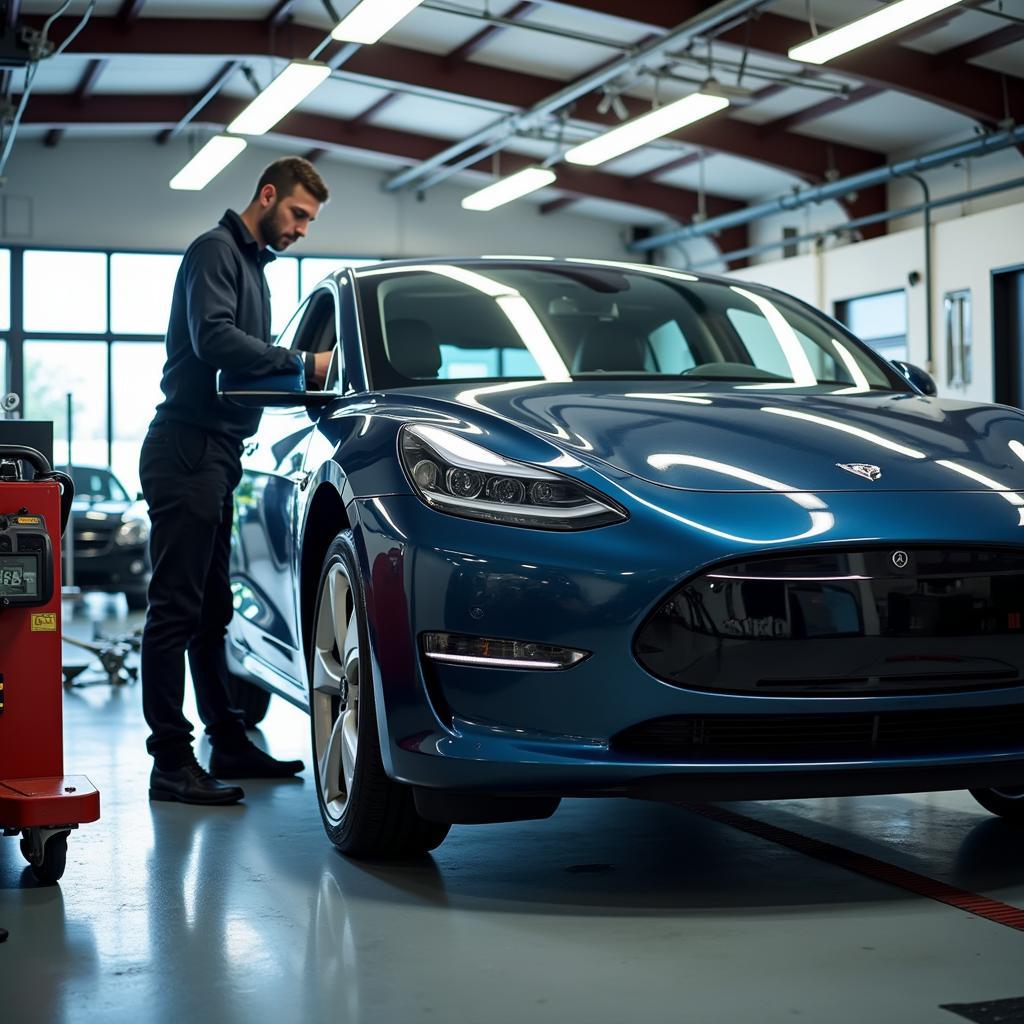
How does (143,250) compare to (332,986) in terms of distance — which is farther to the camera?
(143,250)

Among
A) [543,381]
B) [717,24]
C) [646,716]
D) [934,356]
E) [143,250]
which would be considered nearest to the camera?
[646,716]

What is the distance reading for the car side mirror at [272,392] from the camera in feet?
10.7

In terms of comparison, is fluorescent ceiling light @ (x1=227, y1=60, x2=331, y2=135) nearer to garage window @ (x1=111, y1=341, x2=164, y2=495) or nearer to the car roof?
garage window @ (x1=111, y1=341, x2=164, y2=495)

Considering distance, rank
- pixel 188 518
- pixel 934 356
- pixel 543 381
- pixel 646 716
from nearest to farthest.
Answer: pixel 646 716
pixel 543 381
pixel 188 518
pixel 934 356

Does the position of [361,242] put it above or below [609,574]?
above

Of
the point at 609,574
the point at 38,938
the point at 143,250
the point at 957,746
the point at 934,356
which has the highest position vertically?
the point at 143,250

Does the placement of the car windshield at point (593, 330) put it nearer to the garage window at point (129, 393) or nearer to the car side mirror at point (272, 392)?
the car side mirror at point (272, 392)

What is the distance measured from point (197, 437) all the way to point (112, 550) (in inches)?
337

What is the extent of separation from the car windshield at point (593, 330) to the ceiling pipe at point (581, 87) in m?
7.55

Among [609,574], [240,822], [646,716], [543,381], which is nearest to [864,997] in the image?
[646,716]

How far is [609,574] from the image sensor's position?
243 centimetres

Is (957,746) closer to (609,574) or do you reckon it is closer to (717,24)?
(609,574)

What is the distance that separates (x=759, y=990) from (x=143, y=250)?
57.2 feet

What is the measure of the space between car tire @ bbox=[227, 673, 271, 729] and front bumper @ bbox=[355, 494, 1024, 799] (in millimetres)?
2615
